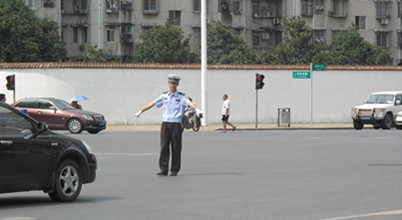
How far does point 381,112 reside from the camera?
4453cm

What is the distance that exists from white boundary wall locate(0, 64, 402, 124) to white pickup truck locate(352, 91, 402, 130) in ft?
26.9

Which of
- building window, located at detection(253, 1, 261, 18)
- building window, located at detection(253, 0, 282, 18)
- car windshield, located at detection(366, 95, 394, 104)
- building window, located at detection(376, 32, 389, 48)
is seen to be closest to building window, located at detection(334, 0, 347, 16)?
building window, located at detection(376, 32, 389, 48)

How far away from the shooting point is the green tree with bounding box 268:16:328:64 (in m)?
77.1

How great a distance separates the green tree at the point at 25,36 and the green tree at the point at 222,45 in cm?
1224

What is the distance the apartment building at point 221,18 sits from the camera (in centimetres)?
8312

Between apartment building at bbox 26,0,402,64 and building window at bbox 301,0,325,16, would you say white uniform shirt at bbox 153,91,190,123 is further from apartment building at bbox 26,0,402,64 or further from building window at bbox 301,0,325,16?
building window at bbox 301,0,325,16

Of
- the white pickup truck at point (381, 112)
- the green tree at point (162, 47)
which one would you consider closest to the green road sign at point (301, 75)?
the white pickup truck at point (381, 112)

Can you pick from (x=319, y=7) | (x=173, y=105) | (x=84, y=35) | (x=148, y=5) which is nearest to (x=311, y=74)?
(x=173, y=105)

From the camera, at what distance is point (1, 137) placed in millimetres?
10812

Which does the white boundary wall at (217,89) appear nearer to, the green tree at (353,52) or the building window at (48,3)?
the green tree at (353,52)

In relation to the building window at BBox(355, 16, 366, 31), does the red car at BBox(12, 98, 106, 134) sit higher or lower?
lower

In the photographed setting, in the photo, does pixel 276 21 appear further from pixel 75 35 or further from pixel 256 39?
pixel 75 35

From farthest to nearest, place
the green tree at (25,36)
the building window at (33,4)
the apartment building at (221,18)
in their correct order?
the apartment building at (221,18) < the building window at (33,4) < the green tree at (25,36)

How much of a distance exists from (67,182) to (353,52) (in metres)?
73.5
